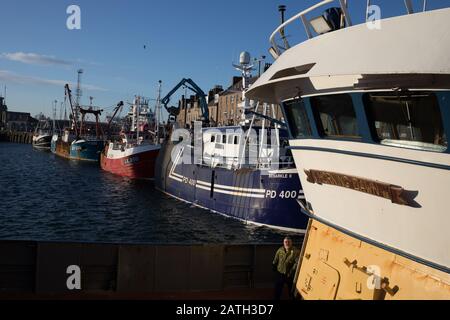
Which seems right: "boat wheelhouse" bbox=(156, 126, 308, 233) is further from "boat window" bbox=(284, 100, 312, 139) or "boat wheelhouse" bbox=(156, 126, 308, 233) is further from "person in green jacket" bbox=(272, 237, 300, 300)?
"boat window" bbox=(284, 100, 312, 139)

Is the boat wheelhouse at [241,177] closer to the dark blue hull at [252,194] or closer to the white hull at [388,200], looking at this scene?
the dark blue hull at [252,194]

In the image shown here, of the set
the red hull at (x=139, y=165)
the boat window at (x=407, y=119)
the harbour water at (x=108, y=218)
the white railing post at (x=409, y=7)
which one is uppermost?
the white railing post at (x=409, y=7)

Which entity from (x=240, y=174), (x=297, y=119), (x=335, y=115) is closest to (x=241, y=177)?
(x=240, y=174)

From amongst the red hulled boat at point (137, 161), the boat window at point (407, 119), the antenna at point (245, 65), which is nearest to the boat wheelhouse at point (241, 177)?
the antenna at point (245, 65)

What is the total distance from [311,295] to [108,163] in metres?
46.2

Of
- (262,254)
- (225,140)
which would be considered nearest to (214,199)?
(225,140)

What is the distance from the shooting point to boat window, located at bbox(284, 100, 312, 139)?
766cm

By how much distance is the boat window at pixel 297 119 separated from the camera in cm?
766

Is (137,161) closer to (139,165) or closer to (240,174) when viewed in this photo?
(139,165)

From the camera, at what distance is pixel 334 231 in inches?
299

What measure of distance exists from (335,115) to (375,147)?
44.9 inches

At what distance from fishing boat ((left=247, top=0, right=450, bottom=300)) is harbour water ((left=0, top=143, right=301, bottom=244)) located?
435 inches

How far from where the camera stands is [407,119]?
220 inches

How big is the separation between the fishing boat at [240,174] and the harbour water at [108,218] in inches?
32.0
